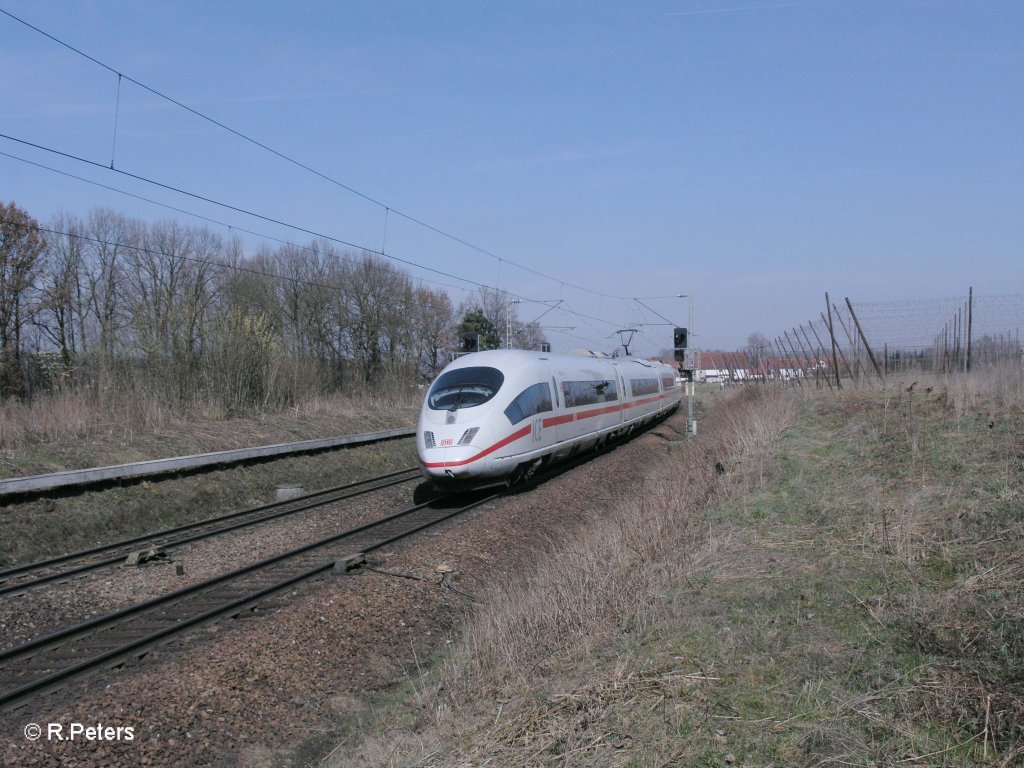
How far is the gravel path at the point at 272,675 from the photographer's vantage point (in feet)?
18.5

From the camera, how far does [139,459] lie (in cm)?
1648

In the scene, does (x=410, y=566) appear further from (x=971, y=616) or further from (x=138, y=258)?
(x=138, y=258)

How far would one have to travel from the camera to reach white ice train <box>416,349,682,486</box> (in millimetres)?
14500

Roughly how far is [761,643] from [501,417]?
9873mm

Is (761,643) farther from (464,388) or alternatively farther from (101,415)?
(101,415)

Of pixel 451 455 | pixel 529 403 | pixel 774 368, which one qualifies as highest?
pixel 774 368

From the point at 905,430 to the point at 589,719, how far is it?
436 inches

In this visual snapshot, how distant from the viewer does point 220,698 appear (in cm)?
628

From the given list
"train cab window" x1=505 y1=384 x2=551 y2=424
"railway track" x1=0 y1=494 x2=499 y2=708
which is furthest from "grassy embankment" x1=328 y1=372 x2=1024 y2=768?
"train cab window" x1=505 y1=384 x2=551 y2=424

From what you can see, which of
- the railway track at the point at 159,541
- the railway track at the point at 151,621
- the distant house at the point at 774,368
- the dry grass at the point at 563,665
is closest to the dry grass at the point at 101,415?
the railway track at the point at 159,541

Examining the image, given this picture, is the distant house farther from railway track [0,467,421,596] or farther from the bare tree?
railway track [0,467,421,596]

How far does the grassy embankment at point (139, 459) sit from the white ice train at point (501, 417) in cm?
443

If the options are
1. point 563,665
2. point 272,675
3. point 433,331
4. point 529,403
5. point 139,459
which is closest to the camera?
point 563,665

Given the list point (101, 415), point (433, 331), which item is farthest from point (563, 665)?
point (433, 331)
